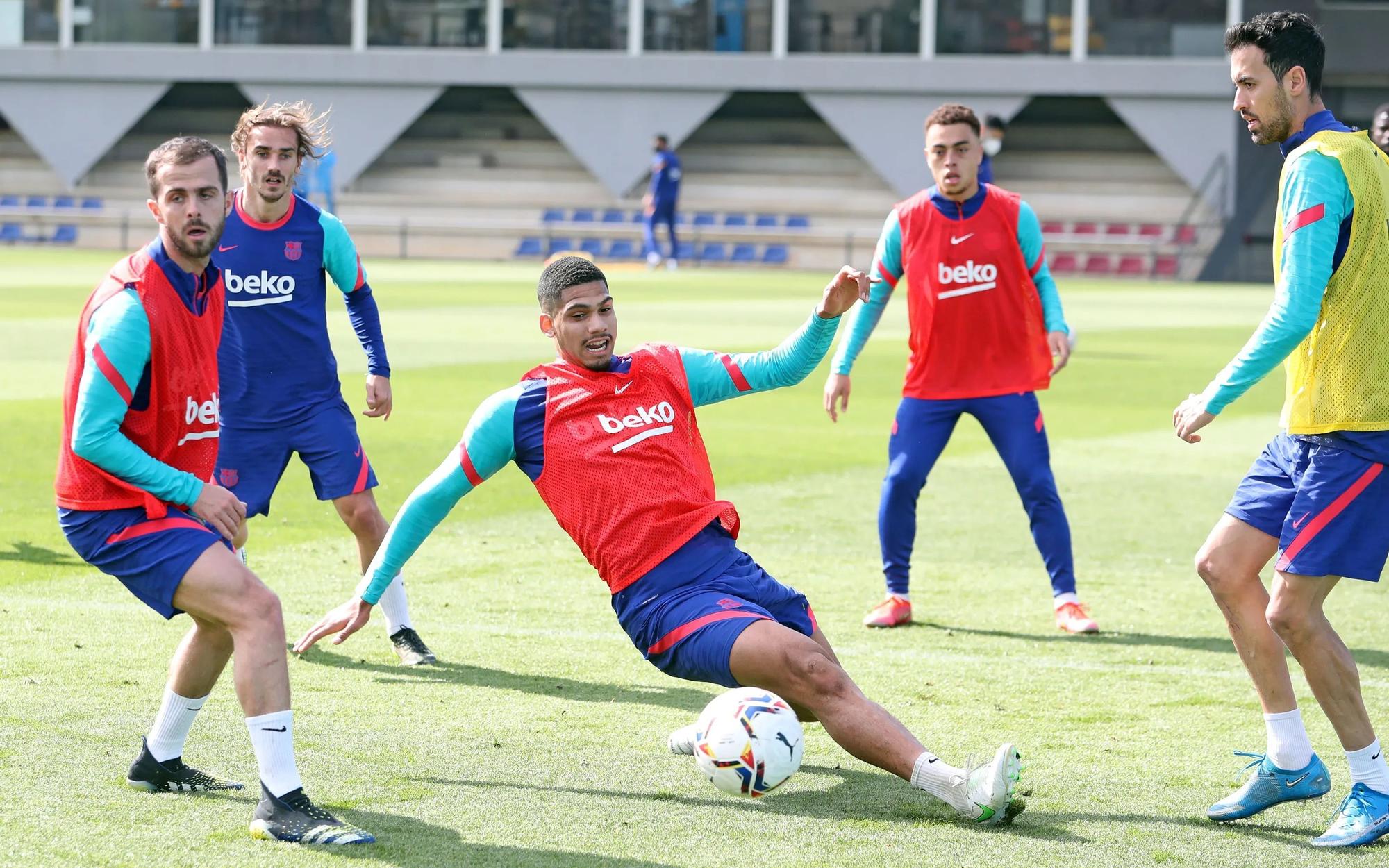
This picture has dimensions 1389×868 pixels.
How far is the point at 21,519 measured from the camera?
931 cm

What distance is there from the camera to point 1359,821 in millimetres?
4750

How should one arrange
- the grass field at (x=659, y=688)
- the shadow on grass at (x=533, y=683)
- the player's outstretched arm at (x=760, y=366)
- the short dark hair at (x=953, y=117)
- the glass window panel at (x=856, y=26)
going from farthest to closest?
the glass window panel at (x=856, y=26) < the short dark hair at (x=953, y=117) < the shadow on grass at (x=533, y=683) < the player's outstretched arm at (x=760, y=366) < the grass field at (x=659, y=688)

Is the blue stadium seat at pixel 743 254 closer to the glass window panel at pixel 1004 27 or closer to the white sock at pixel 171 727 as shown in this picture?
the glass window panel at pixel 1004 27

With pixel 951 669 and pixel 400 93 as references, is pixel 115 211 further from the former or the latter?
pixel 951 669

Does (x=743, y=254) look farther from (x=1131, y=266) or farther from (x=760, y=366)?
(x=760, y=366)

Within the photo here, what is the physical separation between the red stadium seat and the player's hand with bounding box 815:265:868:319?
3287cm

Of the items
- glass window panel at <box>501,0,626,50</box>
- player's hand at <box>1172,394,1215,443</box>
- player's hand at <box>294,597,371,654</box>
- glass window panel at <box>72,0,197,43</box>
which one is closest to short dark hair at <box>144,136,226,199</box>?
player's hand at <box>294,597,371,654</box>

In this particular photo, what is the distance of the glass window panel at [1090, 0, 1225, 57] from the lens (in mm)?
38188

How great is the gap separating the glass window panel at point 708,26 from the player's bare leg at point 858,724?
123 feet

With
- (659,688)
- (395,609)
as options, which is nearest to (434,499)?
(659,688)

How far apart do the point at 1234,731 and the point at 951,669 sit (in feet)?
3.94

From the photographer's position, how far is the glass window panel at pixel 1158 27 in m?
38.2

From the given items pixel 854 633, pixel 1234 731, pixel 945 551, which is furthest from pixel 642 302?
pixel 1234 731

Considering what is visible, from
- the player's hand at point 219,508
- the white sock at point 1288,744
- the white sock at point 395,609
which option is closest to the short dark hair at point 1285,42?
the white sock at point 1288,744
